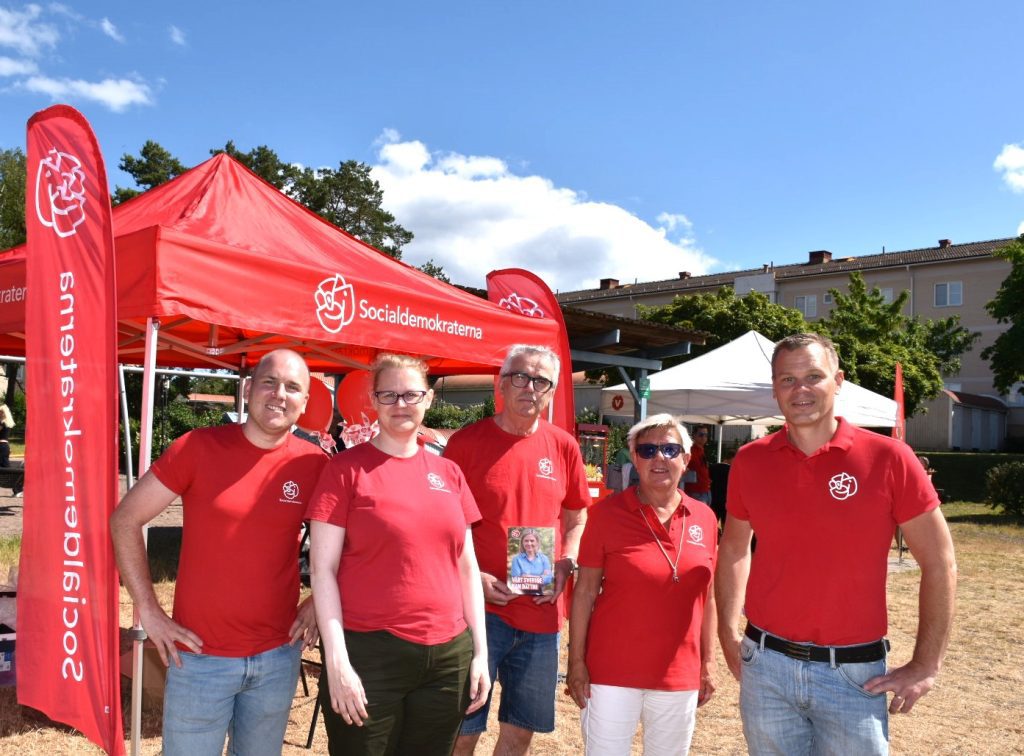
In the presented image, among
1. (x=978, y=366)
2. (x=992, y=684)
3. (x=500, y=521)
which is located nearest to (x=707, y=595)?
(x=500, y=521)

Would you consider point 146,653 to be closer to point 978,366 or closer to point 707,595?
point 707,595

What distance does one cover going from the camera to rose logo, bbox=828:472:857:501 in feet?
7.73

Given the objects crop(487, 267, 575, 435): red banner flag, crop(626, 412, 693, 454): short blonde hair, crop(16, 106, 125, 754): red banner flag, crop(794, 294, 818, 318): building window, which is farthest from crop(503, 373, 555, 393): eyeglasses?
crop(794, 294, 818, 318): building window

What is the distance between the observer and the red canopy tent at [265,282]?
341 cm

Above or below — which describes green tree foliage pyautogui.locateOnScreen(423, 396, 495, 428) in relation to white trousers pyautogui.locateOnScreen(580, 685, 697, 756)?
above

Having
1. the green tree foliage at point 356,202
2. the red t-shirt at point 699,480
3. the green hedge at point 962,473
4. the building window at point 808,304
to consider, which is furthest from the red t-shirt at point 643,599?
the building window at point 808,304

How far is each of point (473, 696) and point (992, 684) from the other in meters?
4.94

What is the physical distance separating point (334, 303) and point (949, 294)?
164 ft

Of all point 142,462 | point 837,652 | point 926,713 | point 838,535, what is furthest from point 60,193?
point 926,713

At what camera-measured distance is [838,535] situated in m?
2.34

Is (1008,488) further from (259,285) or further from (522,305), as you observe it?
(259,285)

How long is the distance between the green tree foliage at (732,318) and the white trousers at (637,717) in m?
24.4

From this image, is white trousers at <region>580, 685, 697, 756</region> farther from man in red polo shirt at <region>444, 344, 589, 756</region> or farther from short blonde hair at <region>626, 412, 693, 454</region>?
short blonde hair at <region>626, 412, 693, 454</region>

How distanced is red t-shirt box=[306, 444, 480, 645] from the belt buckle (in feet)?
3.25
